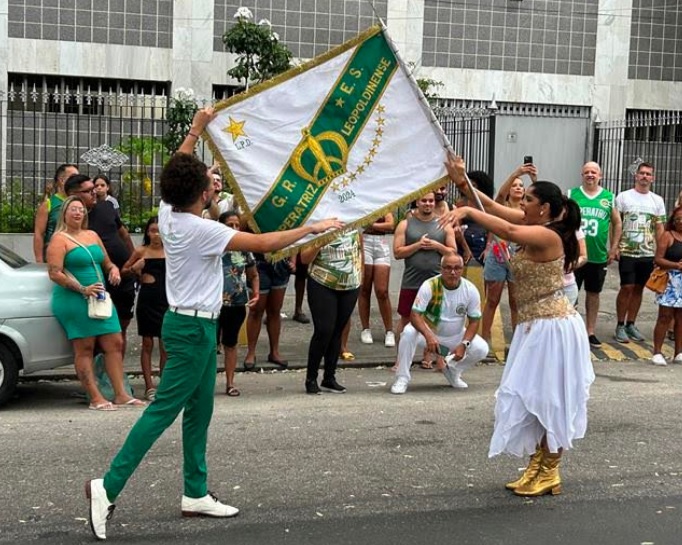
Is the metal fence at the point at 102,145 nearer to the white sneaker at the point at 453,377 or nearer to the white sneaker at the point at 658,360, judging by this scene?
the white sneaker at the point at 658,360

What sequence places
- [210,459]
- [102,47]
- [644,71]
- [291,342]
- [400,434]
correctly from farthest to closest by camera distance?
[644,71], [102,47], [291,342], [400,434], [210,459]

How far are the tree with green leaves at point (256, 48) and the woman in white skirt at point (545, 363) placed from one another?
9.36m

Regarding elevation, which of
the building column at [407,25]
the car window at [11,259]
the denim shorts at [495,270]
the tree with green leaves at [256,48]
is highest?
the building column at [407,25]

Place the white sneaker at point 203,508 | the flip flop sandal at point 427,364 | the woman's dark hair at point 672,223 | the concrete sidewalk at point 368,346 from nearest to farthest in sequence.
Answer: the white sneaker at point 203,508
the flip flop sandal at point 427,364
the concrete sidewalk at point 368,346
the woman's dark hair at point 672,223

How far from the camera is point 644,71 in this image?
20.2 m

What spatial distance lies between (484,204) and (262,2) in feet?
41.9

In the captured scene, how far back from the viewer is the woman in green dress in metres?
7.89

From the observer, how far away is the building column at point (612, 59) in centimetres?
1969

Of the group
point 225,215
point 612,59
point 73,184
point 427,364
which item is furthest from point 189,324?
point 612,59

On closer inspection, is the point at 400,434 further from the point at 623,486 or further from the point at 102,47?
the point at 102,47

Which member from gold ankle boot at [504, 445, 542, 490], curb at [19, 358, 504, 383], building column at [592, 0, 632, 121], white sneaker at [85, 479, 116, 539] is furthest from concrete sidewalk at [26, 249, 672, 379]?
building column at [592, 0, 632, 121]

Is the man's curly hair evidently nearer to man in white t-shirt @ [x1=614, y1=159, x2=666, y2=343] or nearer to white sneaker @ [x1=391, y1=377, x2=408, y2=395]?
white sneaker @ [x1=391, y1=377, x2=408, y2=395]

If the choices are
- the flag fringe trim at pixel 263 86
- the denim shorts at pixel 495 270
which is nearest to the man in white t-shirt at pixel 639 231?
the denim shorts at pixel 495 270

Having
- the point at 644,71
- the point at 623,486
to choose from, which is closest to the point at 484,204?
the point at 623,486
